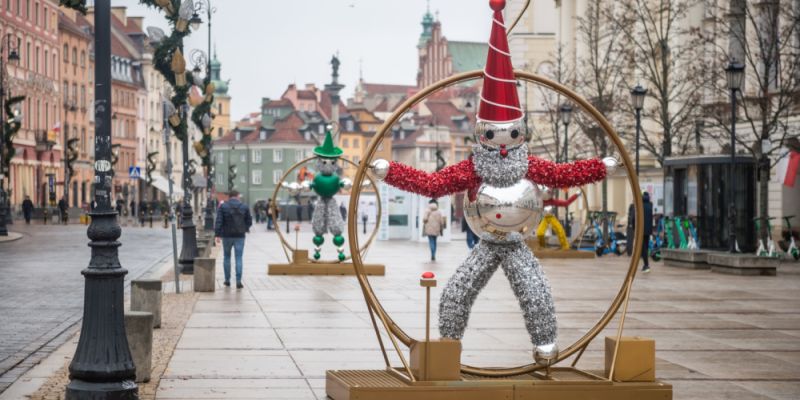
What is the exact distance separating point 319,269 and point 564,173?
61.8 feet

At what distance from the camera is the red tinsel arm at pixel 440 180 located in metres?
11.1

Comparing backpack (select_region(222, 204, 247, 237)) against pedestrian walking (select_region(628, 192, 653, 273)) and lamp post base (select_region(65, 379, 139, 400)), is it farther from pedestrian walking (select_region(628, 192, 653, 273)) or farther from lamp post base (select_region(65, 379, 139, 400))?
lamp post base (select_region(65, 379, 139, 400))

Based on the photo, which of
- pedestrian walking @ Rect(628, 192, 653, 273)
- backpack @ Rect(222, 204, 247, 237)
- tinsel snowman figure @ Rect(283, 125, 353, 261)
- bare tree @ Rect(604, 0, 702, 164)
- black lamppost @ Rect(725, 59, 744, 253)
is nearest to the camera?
backpack @ Rect(222, 204, 247, 237)

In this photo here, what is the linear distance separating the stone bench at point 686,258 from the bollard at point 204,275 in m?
13.3

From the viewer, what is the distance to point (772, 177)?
44688mm

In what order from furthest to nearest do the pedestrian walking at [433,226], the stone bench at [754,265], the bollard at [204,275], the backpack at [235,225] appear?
the pedestrian walking at [433,226] < the stone bench at [754,265] < the backpack at [235,225] < the bollard at [204,275]

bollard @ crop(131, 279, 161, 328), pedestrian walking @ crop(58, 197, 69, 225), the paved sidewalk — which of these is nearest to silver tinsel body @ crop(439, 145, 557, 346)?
the paved sidewalk

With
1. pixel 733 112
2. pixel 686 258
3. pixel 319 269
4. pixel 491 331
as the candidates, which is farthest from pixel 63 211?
pixel 491 331

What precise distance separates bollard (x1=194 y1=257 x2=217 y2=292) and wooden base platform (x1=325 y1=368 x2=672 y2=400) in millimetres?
13081

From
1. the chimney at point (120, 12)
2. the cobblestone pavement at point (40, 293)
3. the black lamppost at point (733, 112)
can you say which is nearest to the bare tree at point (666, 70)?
the black lamppost at point (733, 112)

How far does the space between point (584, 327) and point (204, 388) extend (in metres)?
7.20

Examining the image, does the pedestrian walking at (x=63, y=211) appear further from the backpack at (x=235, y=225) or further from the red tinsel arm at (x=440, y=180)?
the red tinsel arm at (x=440, y=180)

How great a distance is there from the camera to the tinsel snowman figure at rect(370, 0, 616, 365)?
10.9 m

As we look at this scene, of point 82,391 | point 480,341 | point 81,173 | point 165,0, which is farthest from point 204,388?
point 81,173
